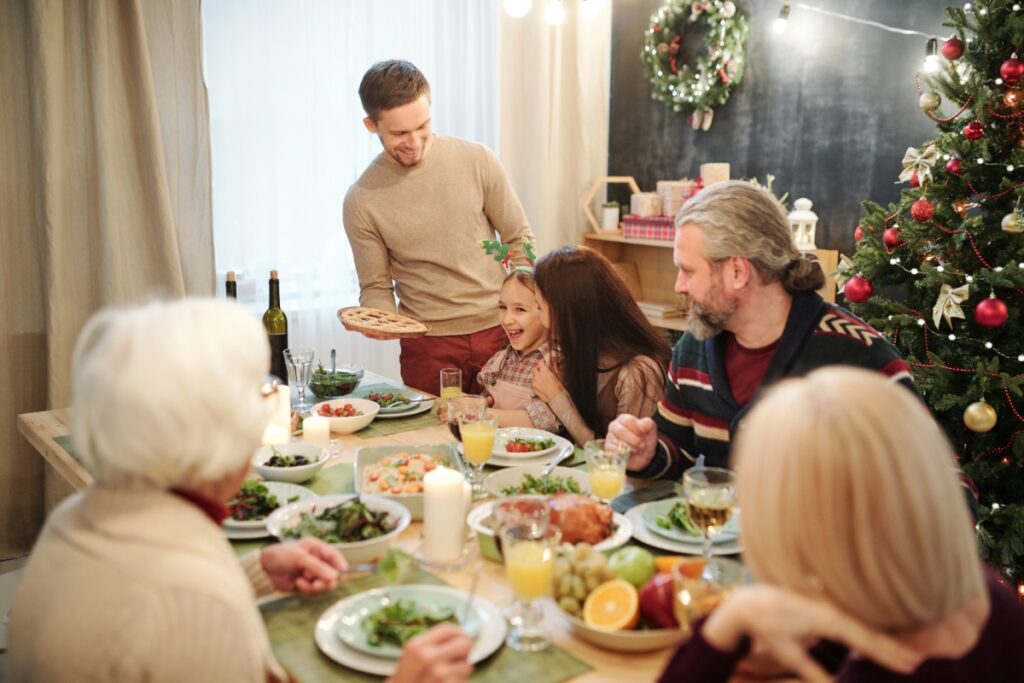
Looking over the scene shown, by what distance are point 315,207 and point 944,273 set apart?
285 centimetres

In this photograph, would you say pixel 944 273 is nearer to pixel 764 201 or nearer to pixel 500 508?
pixel 764 201

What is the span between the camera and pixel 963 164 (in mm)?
2939

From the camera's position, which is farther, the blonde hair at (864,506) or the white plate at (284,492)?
the white plate at (284,492)

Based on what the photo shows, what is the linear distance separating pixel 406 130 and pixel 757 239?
5.45 feet

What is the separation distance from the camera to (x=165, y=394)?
1056mm

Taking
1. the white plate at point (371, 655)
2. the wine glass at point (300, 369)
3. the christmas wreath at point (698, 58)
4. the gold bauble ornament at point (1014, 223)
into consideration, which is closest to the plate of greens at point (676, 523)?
the white plate at point (371, 655)

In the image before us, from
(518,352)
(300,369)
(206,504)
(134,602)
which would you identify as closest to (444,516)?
(206,504)

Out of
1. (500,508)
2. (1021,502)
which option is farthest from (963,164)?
(500,508)

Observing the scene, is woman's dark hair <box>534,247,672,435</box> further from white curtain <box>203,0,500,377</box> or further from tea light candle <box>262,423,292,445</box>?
white curtain <box>203,0,500,377</box>

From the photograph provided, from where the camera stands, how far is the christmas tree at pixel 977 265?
284cm

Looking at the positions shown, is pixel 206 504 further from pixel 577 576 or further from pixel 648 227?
pixel 648 227

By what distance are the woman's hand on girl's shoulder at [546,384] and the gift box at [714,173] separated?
2236mm

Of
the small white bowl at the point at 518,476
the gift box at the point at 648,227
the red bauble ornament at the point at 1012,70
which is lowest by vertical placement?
the small white bowl at the point at 518,476

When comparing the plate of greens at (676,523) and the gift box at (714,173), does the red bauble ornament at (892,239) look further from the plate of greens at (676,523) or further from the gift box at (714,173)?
the plate of greens at (676,523)
